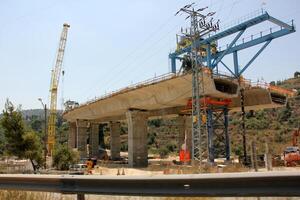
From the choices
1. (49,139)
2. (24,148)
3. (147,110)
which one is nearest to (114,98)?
(147,110)

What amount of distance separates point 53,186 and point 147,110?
4222 cm

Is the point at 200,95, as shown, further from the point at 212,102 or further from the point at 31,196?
the point at 31,196

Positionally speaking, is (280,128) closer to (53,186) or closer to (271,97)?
(271,97)

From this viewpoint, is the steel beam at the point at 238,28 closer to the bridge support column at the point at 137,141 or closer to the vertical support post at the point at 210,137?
the vertical support post at the point at 210,137

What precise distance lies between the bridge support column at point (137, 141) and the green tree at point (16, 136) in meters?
12.3

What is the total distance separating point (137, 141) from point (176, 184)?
140 feet

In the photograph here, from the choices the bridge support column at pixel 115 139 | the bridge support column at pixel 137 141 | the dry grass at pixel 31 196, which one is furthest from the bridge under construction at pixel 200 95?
the dry grass at pixel 31 196

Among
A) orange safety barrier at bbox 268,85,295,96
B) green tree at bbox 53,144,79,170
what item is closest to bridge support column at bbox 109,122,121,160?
green tree at bbox 53,144,79,170

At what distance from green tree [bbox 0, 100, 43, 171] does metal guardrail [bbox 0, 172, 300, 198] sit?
3292 centimetres

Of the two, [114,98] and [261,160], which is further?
[114,98]

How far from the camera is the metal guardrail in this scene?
4.58 meters

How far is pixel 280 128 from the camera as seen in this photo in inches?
3617

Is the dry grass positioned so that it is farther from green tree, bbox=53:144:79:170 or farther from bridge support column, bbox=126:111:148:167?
bridge support column, bbox=126:111:148:167

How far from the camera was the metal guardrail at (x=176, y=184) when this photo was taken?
458 centimetres
